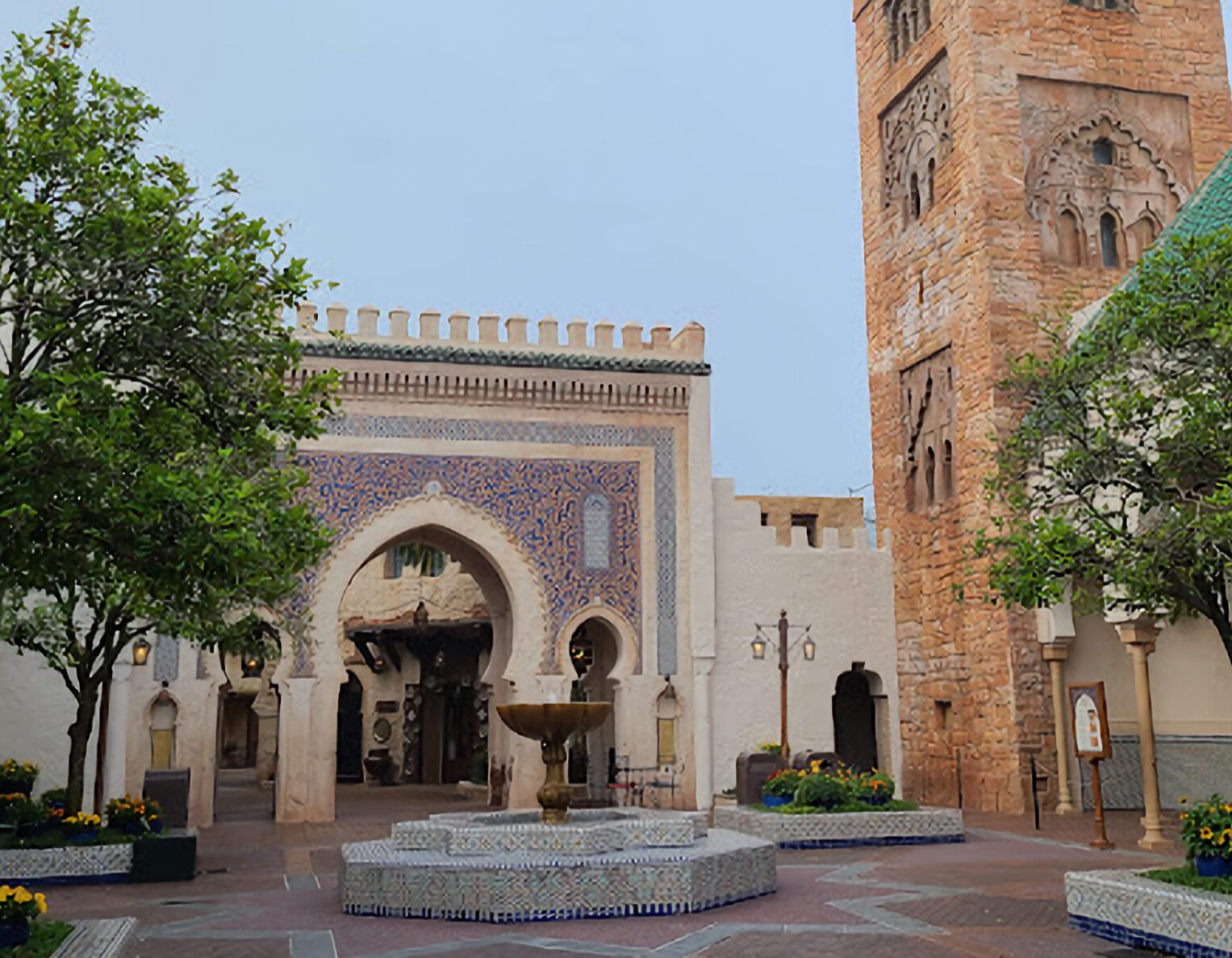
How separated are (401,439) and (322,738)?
4.84 m

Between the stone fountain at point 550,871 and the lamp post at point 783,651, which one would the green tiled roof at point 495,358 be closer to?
the lamp post at point 783,651

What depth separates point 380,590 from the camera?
98.3 feet

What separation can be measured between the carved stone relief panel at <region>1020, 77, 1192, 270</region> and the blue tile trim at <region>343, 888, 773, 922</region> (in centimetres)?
1441

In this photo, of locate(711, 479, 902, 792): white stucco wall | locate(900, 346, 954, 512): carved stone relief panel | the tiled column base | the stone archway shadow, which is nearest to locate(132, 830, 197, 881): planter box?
the tiled column base

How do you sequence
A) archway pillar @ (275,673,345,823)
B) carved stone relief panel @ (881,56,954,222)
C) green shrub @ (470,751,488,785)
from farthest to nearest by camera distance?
green shrub @ (470,751,488,785) → carved stone relief panel @ (881,56,954,222) → archway pillar @ (275,673,345,823)

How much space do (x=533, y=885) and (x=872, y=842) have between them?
653cm

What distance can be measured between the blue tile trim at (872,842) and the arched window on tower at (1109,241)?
10600 mm

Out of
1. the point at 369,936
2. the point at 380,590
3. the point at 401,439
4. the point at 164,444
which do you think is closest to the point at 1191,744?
the point at 401,439

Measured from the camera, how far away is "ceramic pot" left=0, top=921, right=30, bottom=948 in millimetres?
6797

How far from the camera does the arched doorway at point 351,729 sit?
31922 millimetres

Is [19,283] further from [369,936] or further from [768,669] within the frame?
[768,669]

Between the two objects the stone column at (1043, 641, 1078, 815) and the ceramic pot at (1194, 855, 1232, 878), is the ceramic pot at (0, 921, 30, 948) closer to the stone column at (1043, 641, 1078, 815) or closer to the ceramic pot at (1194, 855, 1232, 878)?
the ceramic pot at (1194, 855, 1232, 878)

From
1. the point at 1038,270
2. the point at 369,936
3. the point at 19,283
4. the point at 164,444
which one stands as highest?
the point at 1038,270

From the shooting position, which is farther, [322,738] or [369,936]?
[322,738]
